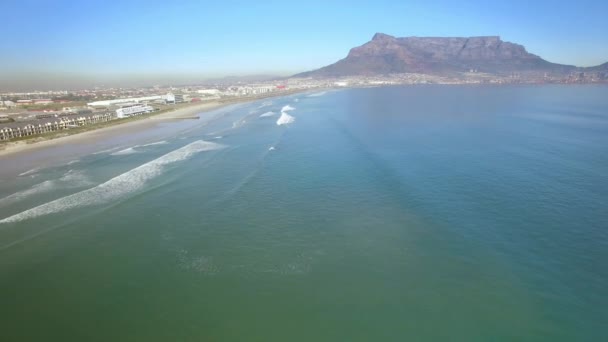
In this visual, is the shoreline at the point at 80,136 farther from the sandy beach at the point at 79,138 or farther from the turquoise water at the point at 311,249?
the turquoise water at the point at 311,249

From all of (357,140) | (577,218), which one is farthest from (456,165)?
(357,140)

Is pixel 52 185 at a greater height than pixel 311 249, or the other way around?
pixel 52 185

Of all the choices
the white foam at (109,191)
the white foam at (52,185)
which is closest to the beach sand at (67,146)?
the white foam at (52,185)

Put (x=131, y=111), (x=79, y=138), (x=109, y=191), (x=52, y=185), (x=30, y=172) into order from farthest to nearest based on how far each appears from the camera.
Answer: (x=131, y=111) → (x=79, y=138) → (x=30, y=172) → (x=52, y=185) → (x=109, y=191)

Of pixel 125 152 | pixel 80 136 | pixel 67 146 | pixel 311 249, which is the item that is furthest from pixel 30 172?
pixel 311 249

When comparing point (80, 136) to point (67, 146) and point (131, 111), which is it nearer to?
point (67, 146)

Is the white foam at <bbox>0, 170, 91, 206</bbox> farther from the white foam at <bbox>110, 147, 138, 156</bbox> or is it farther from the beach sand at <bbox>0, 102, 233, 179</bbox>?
the white foam at <bbox>110, 147, 138, 156</bbox>

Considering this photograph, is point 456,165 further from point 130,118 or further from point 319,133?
point 130,118
